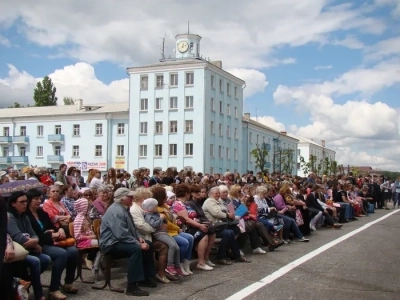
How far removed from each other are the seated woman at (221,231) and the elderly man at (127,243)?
2438 mm

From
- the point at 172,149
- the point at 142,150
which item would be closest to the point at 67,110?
the point at 142,150

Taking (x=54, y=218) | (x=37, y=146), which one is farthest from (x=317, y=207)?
(x=37, y=146)

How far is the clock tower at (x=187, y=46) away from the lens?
6278 cm

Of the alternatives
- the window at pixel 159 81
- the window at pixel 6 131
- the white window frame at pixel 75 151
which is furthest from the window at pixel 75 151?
the window at pixel 159 81

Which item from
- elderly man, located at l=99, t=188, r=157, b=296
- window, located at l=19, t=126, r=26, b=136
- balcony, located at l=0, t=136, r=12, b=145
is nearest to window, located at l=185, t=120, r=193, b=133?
window, located at l=19, t=126, r=26, b=136

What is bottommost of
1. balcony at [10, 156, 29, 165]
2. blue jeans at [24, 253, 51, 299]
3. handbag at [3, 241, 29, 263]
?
blue jeans at [24, 253, 51, 299]

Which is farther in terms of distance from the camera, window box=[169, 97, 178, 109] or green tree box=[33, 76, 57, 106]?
Answer: green tree box=[33, 76, 57, 106]

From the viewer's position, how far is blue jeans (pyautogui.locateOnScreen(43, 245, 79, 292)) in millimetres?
7387

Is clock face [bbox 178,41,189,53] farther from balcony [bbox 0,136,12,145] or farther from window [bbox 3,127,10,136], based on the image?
window [bbox 3,127,10,136]

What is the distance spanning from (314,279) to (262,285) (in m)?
1.10

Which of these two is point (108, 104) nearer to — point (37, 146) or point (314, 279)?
point (37, 146)

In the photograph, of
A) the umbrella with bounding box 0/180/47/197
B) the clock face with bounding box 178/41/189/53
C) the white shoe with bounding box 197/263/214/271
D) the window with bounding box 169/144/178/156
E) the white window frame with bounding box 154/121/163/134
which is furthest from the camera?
the clock face with bounding box 178/41/189/53

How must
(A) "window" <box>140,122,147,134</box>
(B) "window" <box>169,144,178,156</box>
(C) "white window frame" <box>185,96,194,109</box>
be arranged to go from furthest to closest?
1. (A) "window" <box>140,122,147,134</box>
2. (B) "window" <box>169,144,178,156</box>
3. (C) "white window frame" <box>185,96,194,109</box>

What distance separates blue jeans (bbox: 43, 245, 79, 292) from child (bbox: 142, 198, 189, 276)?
1476 millimetres
